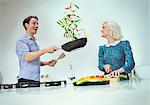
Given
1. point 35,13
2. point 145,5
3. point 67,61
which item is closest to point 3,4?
point 35,13

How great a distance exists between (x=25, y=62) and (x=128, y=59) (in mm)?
743

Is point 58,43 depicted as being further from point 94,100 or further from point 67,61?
point 94,100

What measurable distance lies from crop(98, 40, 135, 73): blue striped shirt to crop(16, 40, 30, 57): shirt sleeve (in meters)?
0.55

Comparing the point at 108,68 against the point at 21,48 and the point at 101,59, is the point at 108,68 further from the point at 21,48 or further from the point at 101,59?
Answer: the point at 21,48

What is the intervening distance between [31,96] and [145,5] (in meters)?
0.96

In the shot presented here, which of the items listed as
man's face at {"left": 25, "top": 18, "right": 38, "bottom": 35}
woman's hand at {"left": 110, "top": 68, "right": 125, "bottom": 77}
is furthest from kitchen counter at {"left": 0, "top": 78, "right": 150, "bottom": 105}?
man's face at {"left": 25, "top": 18, "right": 38, "bottom": 35}

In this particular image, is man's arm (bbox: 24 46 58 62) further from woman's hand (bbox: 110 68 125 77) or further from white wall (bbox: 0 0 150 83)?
woman's hand (bbox: 110 68 125 77)

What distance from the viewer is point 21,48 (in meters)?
1.73

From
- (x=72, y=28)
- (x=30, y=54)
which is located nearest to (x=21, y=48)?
(x=30, y=54)

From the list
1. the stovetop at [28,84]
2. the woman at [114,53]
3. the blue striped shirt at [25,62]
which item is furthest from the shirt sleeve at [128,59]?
the blue striped shirt at [25,62]

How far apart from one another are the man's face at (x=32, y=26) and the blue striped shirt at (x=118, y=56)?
52cm

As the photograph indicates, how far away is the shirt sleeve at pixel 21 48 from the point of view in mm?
1711

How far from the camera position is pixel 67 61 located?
1.65 metres

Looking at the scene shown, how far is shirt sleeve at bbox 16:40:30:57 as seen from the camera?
5.61 feet
